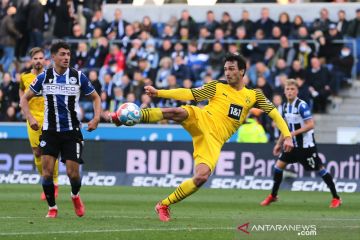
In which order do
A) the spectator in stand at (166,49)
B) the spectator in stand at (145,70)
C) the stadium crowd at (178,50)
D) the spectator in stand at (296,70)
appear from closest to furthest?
1. the spectator in stand at (296,70)
2. the stadium crowd at (178,50)
3. the spectator in stand at (145,70)
4. the spectator in stand at (166,49)

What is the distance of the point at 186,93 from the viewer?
14680 millimetres

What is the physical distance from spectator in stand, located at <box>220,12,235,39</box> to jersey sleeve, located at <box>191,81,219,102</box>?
627 inches

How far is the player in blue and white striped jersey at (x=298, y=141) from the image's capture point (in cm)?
1941

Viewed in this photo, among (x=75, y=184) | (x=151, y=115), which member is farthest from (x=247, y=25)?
(x=151, y=115)

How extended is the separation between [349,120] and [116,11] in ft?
25.8

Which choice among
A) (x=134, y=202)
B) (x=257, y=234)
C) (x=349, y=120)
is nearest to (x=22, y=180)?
(x=134, y=202)

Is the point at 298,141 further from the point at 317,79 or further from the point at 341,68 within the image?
the point at 341,68

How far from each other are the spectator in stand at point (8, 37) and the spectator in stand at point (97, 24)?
2180 millimetres

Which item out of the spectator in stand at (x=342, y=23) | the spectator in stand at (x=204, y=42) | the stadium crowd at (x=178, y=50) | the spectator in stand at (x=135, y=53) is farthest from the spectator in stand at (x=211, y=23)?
the spectator in stand at (x=342, y=23)

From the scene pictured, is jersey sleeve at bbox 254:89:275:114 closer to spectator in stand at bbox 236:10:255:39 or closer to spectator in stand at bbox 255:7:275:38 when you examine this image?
spectator in stand at bbox 255:7:275:38

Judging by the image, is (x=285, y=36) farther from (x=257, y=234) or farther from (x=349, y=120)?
(x=257, y=234)

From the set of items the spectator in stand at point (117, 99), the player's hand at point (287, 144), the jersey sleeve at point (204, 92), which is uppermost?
the jersey sleeve at point (204, 92)

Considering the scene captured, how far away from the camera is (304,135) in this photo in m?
19.9

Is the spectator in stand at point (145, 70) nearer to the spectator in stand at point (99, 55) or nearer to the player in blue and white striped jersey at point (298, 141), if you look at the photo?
the spectator in stand at point (99, 55)
